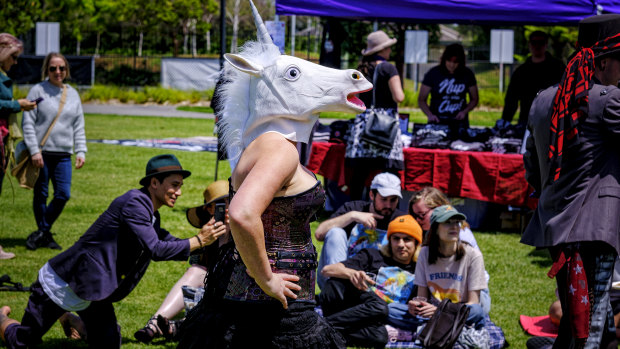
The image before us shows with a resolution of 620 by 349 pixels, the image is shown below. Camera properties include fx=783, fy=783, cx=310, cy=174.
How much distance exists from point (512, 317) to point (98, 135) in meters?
13.4

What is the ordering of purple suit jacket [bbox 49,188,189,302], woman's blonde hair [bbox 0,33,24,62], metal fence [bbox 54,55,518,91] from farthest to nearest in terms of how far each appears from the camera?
metal fence [bbox 54,55,518,91], woman's blonde hair [bbox 0,33,24,62], purple suit jacket [bbox 49,188,189,302]

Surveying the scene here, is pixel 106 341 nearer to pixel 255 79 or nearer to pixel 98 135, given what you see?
pixel 255 79

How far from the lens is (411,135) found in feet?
30.0

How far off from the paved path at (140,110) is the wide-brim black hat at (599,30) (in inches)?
793

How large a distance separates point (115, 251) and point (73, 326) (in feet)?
2.85

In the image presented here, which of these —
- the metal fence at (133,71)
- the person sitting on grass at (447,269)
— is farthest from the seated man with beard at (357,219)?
the metal fence at (133,71)

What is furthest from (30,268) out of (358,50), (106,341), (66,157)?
(358,50)

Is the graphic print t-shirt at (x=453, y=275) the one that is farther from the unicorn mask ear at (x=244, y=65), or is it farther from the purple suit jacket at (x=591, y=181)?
the unicorn mask ear at (x=244, y=65)

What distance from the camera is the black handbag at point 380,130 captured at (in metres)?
7.89

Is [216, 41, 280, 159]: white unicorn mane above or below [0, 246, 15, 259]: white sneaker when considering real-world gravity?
above

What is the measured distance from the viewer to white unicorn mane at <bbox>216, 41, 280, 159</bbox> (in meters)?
3.11

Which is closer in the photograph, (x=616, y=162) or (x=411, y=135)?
(x=616, y=162)

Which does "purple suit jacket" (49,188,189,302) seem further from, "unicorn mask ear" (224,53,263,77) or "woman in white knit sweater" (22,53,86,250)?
"woman in white knit sweater" (22,53,86,250)

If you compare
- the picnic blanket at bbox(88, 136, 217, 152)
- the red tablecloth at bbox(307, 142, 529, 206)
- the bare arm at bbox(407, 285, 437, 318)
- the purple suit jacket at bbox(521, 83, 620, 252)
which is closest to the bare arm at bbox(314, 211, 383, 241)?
the bare arm at bbox(407, 285, 437, 318)
